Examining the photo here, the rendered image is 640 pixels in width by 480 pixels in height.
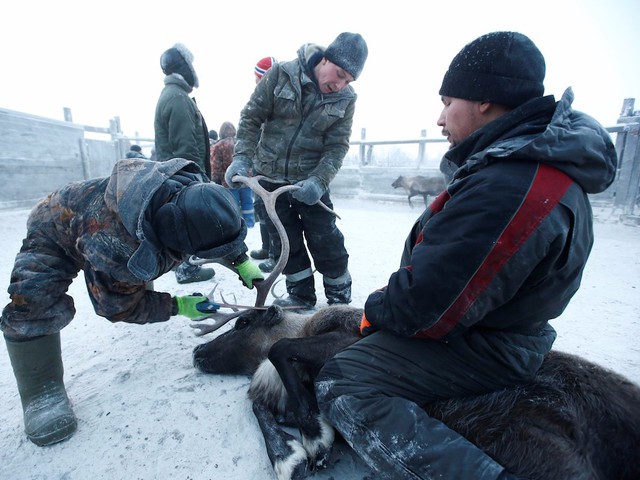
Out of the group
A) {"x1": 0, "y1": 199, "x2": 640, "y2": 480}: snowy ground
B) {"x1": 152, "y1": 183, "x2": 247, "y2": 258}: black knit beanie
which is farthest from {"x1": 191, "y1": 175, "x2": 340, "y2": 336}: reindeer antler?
{"x1": 152, "y1": 183, "x2": 247, "y2": 258}: black knit beanie

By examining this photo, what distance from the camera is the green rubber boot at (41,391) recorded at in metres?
1.69

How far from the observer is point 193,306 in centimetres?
229

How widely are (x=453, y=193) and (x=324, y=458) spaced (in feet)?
4.21

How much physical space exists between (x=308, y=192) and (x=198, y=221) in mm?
1272

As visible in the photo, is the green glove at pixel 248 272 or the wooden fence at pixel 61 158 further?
the wooden fence at pixel 61 158

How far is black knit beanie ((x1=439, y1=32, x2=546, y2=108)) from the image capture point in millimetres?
1293

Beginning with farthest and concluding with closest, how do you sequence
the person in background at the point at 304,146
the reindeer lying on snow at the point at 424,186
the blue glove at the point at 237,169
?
the reindeer lying on snow at the point at 424,186 → the blue glove at the point at 237,169 → the person in background at the point at 304,146

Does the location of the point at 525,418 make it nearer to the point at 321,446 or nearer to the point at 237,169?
the point at 321,446

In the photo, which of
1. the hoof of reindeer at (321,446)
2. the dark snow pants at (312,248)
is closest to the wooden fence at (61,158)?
the dark snow pants at (312,248)

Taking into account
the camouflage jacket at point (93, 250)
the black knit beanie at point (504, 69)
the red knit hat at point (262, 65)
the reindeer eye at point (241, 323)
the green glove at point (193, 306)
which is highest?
the red knit hat at point (262, 65)

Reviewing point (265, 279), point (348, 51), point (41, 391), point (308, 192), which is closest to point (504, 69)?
point (348, 51)

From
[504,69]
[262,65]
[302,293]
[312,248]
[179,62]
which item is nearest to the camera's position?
[504,69]

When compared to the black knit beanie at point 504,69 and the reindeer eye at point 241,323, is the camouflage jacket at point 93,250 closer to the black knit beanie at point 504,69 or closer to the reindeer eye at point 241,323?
the reindeer eye at point 241,323

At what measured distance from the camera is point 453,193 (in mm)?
1340
